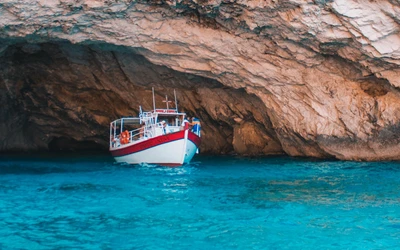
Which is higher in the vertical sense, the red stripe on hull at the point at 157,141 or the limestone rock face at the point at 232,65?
the limestone rock face at the point at 232,65

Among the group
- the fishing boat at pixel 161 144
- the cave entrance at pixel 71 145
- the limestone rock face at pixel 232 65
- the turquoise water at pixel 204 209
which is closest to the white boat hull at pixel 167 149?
the fishing boat at pixel 161 144

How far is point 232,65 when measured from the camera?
1745 centimetres

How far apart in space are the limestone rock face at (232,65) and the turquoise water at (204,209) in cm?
253

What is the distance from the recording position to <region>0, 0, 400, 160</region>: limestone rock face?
14492 mm

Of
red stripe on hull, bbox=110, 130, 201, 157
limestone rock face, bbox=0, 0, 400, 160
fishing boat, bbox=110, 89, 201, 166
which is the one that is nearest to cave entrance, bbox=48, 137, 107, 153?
limestone rock face, bbox=0, 0, 400, 160

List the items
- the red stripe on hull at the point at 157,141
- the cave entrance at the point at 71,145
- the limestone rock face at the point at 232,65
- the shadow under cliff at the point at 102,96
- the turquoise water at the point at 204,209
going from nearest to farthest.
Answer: the turquoise water at the point at 204,209, the limestone rock face at the point at 232,65, the red stripe on hull at the point at 157,141, the shadow under cliff at the point at 102,96, the cave entrance at the point at 71,145

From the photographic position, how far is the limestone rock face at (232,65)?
14.5 metres

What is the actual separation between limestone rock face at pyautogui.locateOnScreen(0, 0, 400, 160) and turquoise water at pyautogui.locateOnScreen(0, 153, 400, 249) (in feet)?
8.29

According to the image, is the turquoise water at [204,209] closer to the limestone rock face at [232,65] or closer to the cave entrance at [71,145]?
the limestone rock face at [232,65]

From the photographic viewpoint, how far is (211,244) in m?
8.16

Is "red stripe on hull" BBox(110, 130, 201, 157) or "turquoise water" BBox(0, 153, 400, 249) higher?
"red stripe on hull" BBox(110, 130, 201, 157)

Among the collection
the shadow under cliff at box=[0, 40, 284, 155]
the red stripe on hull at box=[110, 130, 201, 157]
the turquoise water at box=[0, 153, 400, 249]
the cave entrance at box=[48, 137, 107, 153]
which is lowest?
the turquoise water at box=[0, 153, 400, 249]

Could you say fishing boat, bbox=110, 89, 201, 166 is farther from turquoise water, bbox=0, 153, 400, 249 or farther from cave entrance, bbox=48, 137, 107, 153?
cave entrance, bbox=48, 137, 107, 153

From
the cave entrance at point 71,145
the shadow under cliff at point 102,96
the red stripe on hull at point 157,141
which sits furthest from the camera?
the cave entrance at point 71,145
